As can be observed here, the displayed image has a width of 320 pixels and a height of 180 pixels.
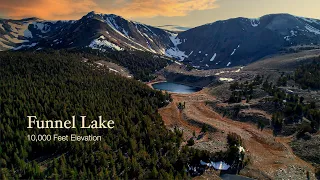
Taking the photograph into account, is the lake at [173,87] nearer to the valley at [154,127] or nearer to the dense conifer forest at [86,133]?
the valley at [154,127]

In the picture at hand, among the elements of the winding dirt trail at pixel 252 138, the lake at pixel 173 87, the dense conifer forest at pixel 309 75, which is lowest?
the winding dirt trail at pixel 252 138

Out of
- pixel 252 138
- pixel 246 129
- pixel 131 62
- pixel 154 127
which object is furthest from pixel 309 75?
pixel 131 62

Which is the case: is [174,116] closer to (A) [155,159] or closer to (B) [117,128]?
(B) [117,128]

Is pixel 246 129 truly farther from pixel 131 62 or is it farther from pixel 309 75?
pixel 131 62

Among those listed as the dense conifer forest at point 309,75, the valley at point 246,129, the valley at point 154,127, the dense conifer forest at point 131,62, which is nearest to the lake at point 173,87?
the dense conifer forest at point 131,62

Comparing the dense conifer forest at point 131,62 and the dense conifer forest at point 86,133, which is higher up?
the dense conifer forest at point 131,62

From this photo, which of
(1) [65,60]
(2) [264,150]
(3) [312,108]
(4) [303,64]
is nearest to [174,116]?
(2) [264,150]

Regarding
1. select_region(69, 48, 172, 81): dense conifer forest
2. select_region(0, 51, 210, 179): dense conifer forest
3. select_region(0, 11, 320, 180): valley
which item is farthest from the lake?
select_region(0, 51, 210, 179): dense conifer forest
